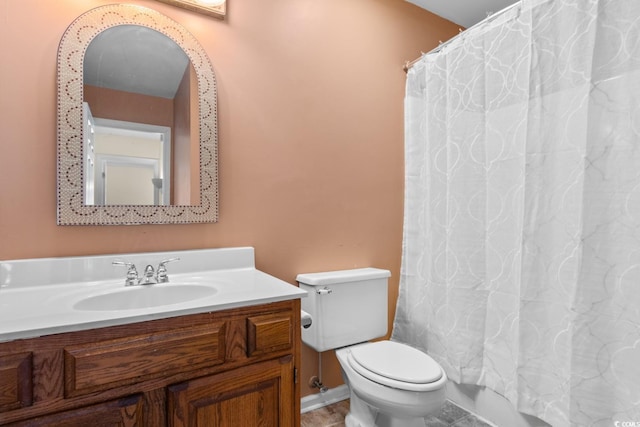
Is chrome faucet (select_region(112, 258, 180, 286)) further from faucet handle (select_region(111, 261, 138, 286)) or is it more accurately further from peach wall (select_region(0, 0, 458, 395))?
peach wall (select_region(0, 0, 458, 395))

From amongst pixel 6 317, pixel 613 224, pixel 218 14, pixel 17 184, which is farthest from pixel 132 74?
pixel 613 224

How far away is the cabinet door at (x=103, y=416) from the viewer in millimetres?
803

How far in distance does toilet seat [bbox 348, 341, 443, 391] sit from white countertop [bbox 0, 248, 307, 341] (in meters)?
0.53

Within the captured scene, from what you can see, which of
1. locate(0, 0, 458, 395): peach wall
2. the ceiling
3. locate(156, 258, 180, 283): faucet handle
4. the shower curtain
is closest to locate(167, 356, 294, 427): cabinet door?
locate(156, 258, 180, 283): faucet handle

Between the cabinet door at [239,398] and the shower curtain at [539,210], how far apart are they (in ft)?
3.37

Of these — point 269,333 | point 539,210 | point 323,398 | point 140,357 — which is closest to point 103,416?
point 140,357

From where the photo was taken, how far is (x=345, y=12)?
1915 millimetres

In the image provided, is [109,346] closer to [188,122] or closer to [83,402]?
[83,402]

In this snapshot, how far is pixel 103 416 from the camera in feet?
2.80

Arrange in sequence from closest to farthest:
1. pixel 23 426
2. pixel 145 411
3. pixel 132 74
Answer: pixel 23 426 < pixel 145 411 < pixel 132 74

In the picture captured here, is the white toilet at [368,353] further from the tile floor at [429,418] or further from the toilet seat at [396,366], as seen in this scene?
the tile floor at [429,418]

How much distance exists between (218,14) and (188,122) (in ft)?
1.70

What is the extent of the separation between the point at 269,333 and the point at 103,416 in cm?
47

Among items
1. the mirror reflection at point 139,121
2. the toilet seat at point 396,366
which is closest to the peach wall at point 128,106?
the mirror reflection at point 139,121
